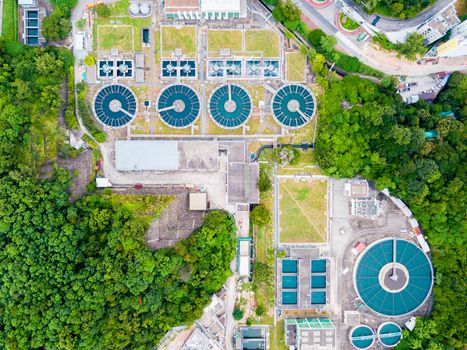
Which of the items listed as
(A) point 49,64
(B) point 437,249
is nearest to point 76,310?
(A) point 49,64

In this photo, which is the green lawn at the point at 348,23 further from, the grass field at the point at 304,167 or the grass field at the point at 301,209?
the grass field at the point at 301,209

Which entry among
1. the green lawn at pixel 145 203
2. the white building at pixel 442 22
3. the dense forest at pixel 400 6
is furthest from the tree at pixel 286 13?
the green lawn at pixel 145 203

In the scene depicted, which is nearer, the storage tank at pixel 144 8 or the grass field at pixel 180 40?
the storage tank at pixel 144 8

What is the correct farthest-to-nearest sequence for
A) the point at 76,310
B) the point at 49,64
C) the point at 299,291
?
the point at 299,291 < the point at 49,64 < the point at 76,310

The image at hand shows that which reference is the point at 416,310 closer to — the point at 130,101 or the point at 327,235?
the point at 327,235

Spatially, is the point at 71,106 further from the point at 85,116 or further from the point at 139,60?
the point at 139,60
